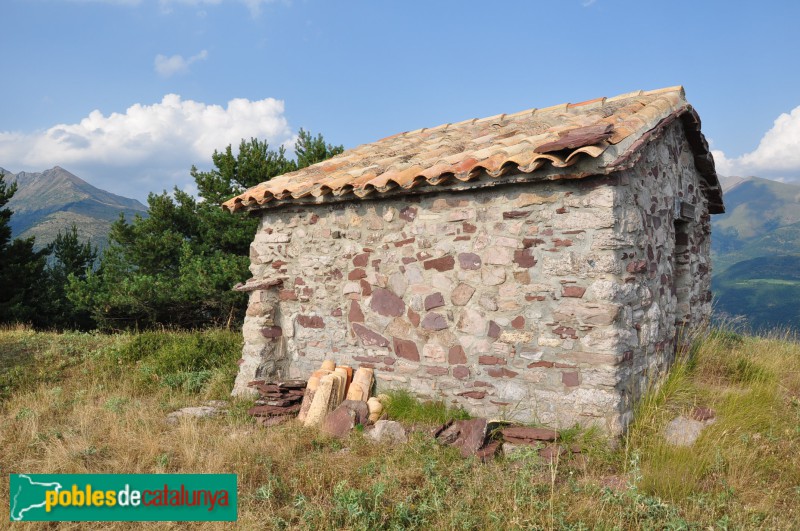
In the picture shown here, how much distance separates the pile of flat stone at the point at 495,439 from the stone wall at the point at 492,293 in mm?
292

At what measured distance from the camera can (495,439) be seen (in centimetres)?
436

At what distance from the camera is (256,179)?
12086mm

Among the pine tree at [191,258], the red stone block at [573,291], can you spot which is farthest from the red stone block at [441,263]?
the pine tree at [191,258]

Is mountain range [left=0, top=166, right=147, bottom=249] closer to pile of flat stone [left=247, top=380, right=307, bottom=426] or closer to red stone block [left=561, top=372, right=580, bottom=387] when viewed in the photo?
pile of flat stone [left=247, top=380, right=307, bottom=426]

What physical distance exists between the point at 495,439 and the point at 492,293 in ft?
4.22

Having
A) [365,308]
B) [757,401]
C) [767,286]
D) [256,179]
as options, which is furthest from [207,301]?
[767,286]

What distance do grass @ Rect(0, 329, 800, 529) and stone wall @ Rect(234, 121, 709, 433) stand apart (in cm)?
40

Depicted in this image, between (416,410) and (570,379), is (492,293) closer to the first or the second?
(570,379)

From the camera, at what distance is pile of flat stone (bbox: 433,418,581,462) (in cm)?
404

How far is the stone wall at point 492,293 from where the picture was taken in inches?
170

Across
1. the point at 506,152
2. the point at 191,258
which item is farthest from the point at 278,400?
the point at 191,258

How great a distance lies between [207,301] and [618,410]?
933 cm

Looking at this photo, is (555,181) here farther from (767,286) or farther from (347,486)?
(767,286)

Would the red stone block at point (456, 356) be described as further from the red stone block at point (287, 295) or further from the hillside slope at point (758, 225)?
the hillside slope at point (758, 225)
